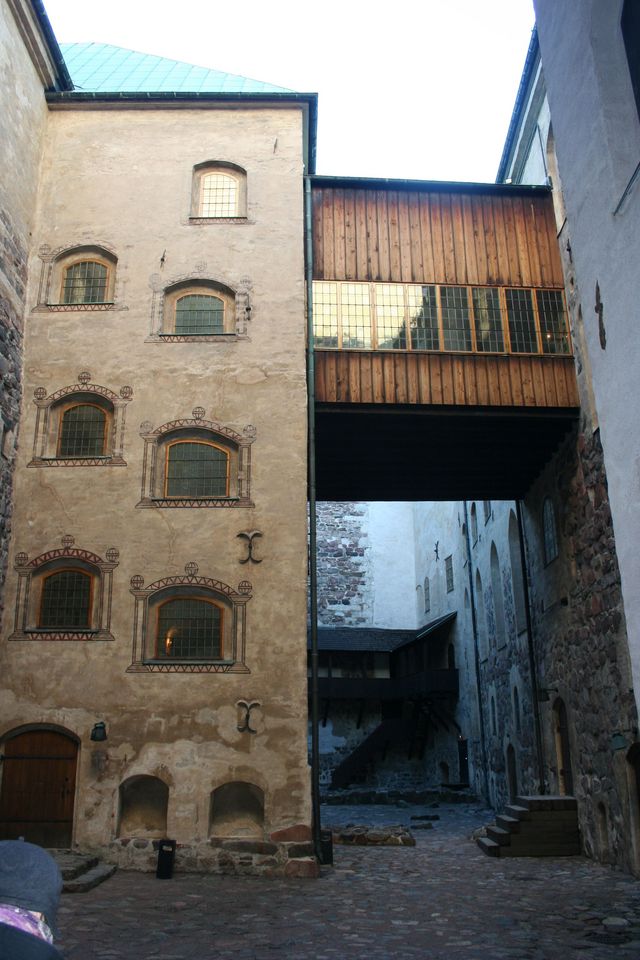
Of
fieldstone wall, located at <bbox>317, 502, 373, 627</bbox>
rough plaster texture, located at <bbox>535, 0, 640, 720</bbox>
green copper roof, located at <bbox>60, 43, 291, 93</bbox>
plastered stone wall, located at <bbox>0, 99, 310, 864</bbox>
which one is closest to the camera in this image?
rough plaster texture, located at <bbox>535, 0, 640, 720</bbox>

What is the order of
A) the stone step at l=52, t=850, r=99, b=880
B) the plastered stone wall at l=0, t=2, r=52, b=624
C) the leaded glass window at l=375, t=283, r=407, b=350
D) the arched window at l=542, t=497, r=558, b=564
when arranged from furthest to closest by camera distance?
the arched window at l=542, t=497, r=558, b=564
the leaded glass window at l=375, t=283, r=407, b=350
the plastered stone wall at l=0, t=2, r=52, b=624
the stone step at l=52, t=850, r=99, b=880

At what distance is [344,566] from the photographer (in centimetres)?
3216

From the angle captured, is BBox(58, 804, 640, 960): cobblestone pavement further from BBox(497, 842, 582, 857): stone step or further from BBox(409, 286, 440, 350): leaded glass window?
BBox(409, 286, 440, 350): leaded glass window

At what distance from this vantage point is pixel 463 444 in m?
15.1

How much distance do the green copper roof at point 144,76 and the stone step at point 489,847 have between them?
1432 centimetres

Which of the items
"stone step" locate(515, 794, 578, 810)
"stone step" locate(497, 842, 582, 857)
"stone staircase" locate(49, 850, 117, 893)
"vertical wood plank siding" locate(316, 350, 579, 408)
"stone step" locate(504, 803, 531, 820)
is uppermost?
"vertical wood plank siding" locate(316, 350, 579, 408)

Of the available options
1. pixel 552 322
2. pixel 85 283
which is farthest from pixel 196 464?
pixel 552 322

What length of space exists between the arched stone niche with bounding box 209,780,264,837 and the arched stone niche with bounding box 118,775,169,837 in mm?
718

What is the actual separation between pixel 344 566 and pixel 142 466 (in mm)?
19663

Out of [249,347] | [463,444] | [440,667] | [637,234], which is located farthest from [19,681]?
[440,667]

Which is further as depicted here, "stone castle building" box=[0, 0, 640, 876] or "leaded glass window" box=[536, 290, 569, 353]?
"leaded glass window" box=[536, 290, 569, 353]

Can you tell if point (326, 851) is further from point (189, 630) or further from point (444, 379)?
point (444, 379)

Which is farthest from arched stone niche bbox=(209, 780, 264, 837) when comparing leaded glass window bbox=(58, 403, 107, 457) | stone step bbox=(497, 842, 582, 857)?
leaded glass window bbox=(58, 403, 107, 457)

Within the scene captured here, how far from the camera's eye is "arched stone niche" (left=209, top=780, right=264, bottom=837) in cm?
1173
